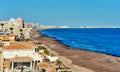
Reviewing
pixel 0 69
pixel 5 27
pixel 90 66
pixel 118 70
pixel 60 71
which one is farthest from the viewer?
pixel 5 27

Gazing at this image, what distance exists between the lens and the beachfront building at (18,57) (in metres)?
37.2

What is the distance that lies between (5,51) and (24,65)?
3.77 meters

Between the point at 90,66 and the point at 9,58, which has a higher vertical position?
the point at 9,58

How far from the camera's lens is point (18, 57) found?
126ft

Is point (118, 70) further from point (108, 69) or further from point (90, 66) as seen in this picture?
point (90, 66)

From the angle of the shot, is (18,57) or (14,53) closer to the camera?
(18,57)

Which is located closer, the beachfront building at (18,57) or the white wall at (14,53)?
the beachfront building at (18,57)

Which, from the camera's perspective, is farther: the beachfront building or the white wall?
the white wall

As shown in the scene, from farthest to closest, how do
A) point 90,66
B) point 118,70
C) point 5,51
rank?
point 90,66
point 118,70
point 5,51

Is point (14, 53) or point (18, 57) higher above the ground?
point (14, 53)

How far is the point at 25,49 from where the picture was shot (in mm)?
40531

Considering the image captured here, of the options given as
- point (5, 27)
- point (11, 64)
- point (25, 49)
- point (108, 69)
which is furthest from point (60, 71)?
point (5, 27)

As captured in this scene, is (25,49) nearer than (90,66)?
Yes

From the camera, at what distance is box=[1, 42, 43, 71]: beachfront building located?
3719 cm
